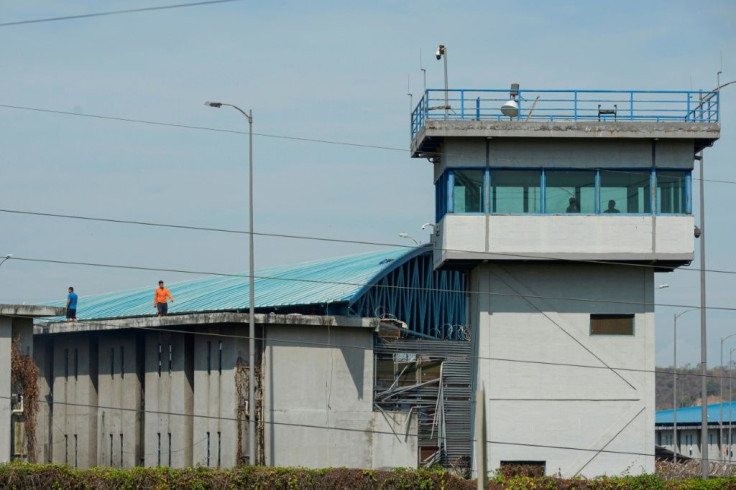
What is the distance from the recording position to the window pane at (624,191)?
45594 millimetres

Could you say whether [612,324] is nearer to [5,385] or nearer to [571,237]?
[571,237]

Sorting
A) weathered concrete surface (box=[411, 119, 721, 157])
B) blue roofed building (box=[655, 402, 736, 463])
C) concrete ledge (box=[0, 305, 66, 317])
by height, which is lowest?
blue roofed building (box=[655, 402, 736, 463])

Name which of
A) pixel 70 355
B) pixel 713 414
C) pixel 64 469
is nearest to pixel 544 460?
pixel 64 469

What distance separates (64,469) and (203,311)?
20582 millimetres

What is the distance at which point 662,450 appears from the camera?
83.8 m

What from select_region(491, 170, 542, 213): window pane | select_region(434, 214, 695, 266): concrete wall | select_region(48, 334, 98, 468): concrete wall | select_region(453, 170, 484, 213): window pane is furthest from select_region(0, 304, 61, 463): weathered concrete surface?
select_region(48, 334, 98, 468): concrete wall

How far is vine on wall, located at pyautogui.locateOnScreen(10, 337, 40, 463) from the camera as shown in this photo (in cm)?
4391

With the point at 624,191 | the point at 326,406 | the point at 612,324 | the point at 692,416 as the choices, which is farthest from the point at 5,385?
the point at 692,416

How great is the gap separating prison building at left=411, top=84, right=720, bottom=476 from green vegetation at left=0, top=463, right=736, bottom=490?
3607mm

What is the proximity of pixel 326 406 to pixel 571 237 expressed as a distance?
12.5m

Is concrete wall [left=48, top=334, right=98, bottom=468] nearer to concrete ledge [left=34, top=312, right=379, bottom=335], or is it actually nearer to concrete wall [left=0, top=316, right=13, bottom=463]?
concrete ledge [left=34, top=312, right=379, bottom=335]

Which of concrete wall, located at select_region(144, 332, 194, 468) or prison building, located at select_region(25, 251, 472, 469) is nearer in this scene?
prison building, located at select_region(25, 251, 472, 469)

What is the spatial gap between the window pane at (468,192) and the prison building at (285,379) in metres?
6.30

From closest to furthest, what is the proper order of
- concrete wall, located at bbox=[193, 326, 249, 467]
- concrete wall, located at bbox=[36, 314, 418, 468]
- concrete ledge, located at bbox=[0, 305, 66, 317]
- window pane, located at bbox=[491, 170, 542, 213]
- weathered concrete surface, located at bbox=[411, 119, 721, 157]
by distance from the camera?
concrete ledge, located at bbox=[0, 305, 66, 317], weathered concrete surface, located at bbox=[411, 119, 721, 157], window pane, located at bbox=[491, 170, 542, 213], concrete wall, located at bbox=[36, 314, 418, 468], concrete wall, located at bbox=[193, 326, 249, 467]
